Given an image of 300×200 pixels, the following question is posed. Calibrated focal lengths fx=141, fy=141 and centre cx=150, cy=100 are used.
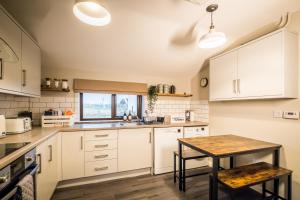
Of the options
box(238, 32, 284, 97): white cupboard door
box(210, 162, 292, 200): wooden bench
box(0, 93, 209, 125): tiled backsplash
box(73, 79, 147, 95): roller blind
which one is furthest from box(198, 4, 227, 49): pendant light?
box(73, 79, 147, 95): roller blind

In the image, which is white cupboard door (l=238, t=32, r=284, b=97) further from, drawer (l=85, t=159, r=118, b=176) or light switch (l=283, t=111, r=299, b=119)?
drawer (l=85, t=159, r=118, b=176)

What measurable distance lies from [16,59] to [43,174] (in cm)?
124

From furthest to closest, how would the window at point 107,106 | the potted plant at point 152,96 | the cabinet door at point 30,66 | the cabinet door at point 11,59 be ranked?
the potted plant at point 152,96, the window at point 107,106, the cabinet door at point 30,66, the cabinet door at point 11,59

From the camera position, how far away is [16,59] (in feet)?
4.93

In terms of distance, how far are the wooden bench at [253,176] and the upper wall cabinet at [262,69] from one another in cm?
84

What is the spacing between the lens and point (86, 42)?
2.03 metres

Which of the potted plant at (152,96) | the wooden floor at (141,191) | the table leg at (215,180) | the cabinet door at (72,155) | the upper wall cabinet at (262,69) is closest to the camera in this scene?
the table leg at (215,180)

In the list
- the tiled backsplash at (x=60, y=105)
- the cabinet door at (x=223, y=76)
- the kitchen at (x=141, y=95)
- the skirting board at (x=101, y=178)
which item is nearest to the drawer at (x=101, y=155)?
the kitchen at (x=141, y=95)

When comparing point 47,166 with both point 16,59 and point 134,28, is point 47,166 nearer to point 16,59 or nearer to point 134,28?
point 16,59

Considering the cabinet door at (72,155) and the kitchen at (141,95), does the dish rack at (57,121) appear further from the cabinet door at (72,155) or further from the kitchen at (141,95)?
the cabinet door at (72,155)

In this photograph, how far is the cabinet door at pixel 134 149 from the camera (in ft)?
7.51

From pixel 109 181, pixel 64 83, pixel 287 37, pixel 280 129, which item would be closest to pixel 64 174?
pixel 109 181

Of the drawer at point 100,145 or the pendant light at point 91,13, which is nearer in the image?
the pendant light at point 91,13

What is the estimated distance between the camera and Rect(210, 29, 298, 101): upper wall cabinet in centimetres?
155
